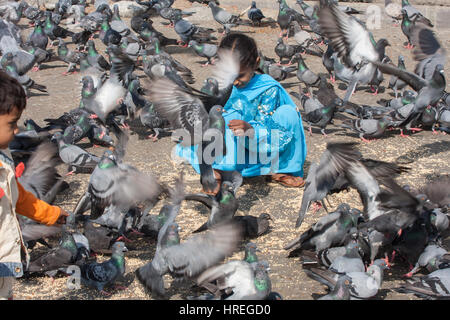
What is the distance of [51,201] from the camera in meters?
5.33

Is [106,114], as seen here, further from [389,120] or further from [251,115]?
[389,120]

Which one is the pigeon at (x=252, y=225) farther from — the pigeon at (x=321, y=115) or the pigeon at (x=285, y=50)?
the pigeon at (x=285, y=50)

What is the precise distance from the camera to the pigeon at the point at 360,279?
4.04 m

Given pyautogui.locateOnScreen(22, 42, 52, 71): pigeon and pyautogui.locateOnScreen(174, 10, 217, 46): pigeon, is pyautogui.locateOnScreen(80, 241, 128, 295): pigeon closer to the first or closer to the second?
pyautogui.locateOnScreen(22, 42, 52, 71): pigeon

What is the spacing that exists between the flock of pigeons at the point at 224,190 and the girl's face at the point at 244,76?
0.40ft

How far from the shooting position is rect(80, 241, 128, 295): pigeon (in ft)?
14.0

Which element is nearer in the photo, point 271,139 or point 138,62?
point 271,139

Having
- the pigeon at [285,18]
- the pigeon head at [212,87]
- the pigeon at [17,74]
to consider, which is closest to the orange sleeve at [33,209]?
the pigeon head at [212,87]

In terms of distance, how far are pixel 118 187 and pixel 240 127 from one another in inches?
58.1

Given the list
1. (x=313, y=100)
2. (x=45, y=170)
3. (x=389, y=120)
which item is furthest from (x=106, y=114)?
(x=389, y=120)

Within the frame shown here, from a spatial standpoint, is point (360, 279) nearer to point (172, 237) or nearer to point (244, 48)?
point (172, 237)

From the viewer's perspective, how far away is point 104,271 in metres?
4.27

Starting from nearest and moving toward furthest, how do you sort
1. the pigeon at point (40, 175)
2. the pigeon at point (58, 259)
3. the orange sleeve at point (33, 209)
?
the orange sleeve at point (33, 209) → the pigeon at point (58, 259) → the pigeon at point (40, 175)

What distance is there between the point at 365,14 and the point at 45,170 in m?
11.1
